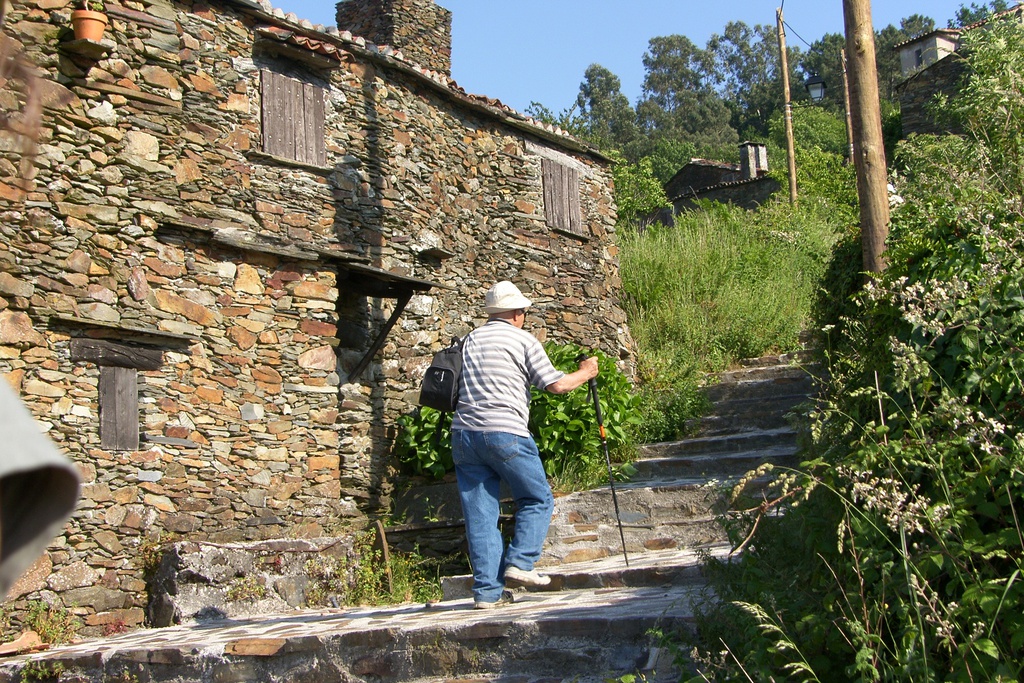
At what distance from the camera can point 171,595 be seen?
298 inches

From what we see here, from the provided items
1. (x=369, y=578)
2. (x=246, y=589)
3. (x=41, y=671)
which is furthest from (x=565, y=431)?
(x=41, y=671)

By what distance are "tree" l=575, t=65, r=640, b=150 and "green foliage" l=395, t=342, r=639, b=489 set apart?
52.6 m

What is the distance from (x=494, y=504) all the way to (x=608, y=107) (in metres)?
63.3

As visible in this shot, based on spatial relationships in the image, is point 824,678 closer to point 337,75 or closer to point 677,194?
point 337,75

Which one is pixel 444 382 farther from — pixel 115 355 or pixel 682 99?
pixel 682 99

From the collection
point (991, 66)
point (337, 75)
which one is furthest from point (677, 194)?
point (991, 66)

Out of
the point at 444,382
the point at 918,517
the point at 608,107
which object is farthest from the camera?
the point at 608,107

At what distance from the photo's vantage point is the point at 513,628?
4918mm

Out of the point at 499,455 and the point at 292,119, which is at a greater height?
the point at 292,119

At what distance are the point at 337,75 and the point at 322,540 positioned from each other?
213 inches

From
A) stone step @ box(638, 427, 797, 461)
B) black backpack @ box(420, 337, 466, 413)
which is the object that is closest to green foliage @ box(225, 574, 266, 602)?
black backpack @ box(420, 337, 466, 413)

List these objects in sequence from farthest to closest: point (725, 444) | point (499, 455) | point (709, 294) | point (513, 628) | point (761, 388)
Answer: point (709, 294) → point (761, 388) → point (725, 444) → point (499, 455) → point (513, 628)

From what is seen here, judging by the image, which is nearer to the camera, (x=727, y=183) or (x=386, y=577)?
(x=386, y=577)

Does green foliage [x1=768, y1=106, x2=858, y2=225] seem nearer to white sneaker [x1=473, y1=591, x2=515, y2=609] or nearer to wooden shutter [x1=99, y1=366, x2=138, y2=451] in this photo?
white sneaker [x1=473, y1=591, x2=515, y2=609]
